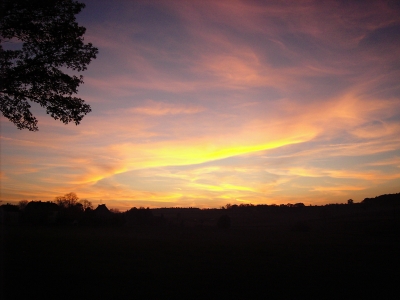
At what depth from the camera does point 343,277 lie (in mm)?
14836

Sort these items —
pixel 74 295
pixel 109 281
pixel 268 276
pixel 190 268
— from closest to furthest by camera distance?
pixel 74 295, pixel 109 281, pixel 268 276, pixel 190 268

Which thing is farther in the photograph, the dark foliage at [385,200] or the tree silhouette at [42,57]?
the dark foliage at [385,200]

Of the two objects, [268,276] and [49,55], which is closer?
[49,55]

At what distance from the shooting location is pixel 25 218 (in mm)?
68312

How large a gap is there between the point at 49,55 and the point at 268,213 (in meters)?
151

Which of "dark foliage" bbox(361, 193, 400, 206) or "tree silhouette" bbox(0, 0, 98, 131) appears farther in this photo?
"dark foliage" bbox(361, 193, 400, 206)

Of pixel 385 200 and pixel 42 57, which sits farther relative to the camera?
pixel 385 200

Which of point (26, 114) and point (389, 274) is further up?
point (26, 114)

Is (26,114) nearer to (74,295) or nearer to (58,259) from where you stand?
(74,295)

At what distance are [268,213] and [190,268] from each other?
142m

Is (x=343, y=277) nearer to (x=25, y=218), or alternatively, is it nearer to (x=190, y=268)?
(x=190, y=268)

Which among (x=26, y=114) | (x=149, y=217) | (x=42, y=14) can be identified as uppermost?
(x=42, y=14)

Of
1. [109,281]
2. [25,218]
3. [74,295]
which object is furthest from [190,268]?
[25,218]

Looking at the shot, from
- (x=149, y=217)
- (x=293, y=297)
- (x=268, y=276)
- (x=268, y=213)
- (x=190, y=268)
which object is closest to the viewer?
(x=293, y=297)
